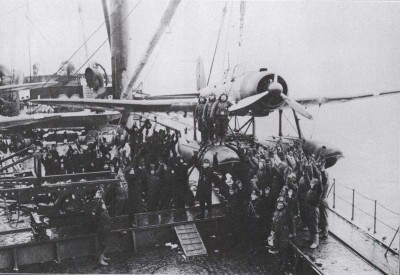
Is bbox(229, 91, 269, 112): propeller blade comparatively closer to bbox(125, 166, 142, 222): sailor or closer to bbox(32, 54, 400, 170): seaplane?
bbox(32, 54, 400, 170): seaplane

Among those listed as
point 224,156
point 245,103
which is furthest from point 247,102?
point 224,156

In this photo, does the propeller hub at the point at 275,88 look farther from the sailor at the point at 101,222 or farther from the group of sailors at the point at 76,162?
the sailor at the point at 101,222

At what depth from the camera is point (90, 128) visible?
18.9 metres

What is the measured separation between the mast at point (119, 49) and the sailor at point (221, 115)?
690cm

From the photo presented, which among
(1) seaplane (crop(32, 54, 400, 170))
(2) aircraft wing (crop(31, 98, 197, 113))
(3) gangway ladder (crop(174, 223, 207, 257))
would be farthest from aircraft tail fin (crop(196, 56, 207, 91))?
(3) gangway ladder (crop(174, 223, 207, 257))

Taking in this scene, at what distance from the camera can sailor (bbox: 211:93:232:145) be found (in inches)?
419

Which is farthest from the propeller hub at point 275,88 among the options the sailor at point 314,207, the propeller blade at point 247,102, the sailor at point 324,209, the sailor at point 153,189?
the sailor at point 153,189

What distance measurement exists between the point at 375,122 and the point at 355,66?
8843 centimetres

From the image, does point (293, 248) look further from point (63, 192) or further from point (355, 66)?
point (355, 66)

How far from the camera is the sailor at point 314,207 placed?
740 cm

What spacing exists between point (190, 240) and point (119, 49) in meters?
10.7

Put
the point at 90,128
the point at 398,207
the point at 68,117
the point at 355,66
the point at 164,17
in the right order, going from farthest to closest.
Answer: the point at 398,207 < the point at 90,128 < the point at 68,117 < the point at 355,66 < the point at 164,17

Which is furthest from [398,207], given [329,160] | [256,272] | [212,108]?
[256,272]

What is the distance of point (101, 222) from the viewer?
7.21 m
